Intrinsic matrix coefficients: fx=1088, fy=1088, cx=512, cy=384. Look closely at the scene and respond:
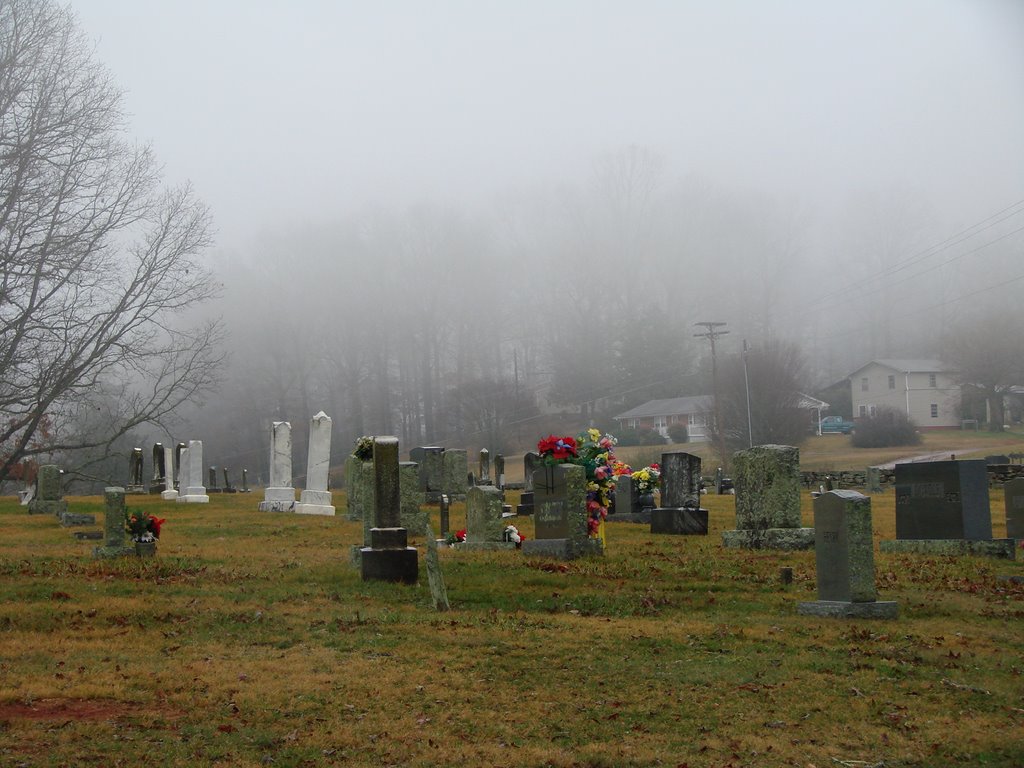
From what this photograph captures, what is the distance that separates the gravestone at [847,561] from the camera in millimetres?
11172

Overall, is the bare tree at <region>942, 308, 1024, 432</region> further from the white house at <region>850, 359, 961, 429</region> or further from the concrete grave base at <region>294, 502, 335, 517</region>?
the concrete grave base at <region>294, 502, 335, 517</region>

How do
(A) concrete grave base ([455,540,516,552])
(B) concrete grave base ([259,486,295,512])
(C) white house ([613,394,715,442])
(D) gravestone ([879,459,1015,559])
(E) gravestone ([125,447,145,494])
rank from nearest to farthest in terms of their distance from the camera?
(D) gravestone ([879,459,1015,559]) → (A) concrete grave base ([455,540,516,552]) → (B) concrete grave base ([259,486,295,512]) → (E) gravestone ([125,447,145,494]) → (C) white house ([613,394,715,442])

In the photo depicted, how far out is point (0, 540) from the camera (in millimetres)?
20406

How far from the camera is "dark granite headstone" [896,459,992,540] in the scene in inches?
680

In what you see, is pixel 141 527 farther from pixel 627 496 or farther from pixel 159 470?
pixel 159 470

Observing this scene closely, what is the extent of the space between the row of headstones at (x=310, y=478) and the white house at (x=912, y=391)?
54775 millimetres

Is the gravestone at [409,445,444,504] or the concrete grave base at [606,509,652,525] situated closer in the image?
the concrete grave base at [606,509,652,525]

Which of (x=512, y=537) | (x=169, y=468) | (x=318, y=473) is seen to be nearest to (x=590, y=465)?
(x=512, y=537)

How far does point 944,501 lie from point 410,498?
9.62 m

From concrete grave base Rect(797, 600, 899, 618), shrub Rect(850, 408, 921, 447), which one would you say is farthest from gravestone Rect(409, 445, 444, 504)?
shrub Rect(850, 408, 921, 447)

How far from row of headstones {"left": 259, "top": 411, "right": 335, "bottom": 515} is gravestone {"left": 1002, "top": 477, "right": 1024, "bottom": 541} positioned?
16.5m

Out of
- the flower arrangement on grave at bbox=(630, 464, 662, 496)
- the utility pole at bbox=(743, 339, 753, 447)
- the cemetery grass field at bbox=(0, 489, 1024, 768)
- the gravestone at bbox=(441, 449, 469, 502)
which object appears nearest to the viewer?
the cemetery grass field at bbox=(0, 489, 1024, 768)

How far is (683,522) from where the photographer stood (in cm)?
2178

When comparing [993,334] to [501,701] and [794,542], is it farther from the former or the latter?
[501,701]
